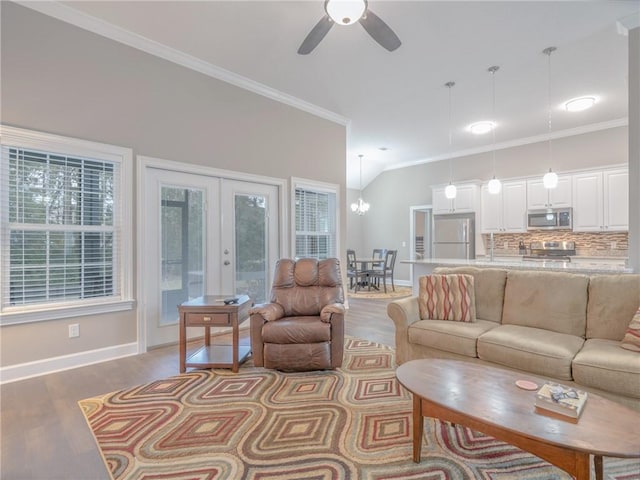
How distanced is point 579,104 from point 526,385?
203 inches

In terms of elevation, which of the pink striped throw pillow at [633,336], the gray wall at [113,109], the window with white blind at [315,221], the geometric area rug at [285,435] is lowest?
the geometric area rug at [285,435]

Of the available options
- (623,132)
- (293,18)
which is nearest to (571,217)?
(623,132)

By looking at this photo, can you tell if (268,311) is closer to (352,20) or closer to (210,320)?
(210,320)

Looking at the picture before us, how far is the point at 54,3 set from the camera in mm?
2943

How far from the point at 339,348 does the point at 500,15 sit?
11.4 ft

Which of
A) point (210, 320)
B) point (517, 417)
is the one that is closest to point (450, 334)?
point (517, 417)

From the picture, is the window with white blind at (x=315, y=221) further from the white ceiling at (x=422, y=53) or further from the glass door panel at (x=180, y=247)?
the glass door panel at (x=180, y=247)

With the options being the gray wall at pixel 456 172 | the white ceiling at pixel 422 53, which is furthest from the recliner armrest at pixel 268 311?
the gray wall at pixel 456 172

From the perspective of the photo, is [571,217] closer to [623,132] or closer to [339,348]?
[623,132]

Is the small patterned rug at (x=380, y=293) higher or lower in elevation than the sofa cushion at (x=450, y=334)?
lower

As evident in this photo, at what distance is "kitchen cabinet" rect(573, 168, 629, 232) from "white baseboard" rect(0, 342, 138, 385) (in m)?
7.20

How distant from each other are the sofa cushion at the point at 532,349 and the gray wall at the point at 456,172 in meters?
5.07

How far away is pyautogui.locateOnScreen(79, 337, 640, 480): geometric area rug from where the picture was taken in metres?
1.72

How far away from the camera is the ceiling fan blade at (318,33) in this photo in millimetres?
2535
